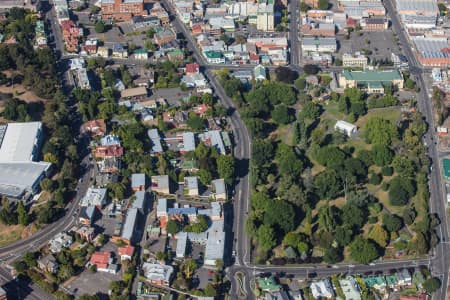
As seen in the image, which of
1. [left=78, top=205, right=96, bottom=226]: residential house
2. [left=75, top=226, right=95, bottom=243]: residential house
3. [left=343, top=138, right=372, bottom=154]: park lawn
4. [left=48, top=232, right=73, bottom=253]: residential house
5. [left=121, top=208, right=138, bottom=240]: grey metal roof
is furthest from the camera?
[left=343, top=138, right=372, bottom=154]: park lawn

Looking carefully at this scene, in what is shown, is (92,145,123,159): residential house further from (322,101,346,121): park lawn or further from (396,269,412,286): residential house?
(396,269,412,286): residential house

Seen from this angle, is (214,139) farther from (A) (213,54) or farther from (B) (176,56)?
(B) (176,56)

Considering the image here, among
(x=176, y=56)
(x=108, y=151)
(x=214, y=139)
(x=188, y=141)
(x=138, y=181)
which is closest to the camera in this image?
(x=138, y=181)

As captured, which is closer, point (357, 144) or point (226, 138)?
point (226, 138)

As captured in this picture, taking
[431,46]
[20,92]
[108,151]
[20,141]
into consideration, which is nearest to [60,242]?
[108,151]

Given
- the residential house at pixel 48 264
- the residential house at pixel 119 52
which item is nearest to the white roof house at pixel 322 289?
the residential house at pixel 48 264

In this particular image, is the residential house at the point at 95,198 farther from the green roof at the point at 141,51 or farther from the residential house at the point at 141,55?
the green roof at the point at 141,51

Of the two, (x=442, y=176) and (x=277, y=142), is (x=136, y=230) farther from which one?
(x=442, y=176)

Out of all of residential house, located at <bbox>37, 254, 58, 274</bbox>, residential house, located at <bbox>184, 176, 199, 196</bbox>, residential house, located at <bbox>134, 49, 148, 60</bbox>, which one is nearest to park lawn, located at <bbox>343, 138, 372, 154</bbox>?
residential house, located at <bbox>184, 176, 199, 196</bbox>
